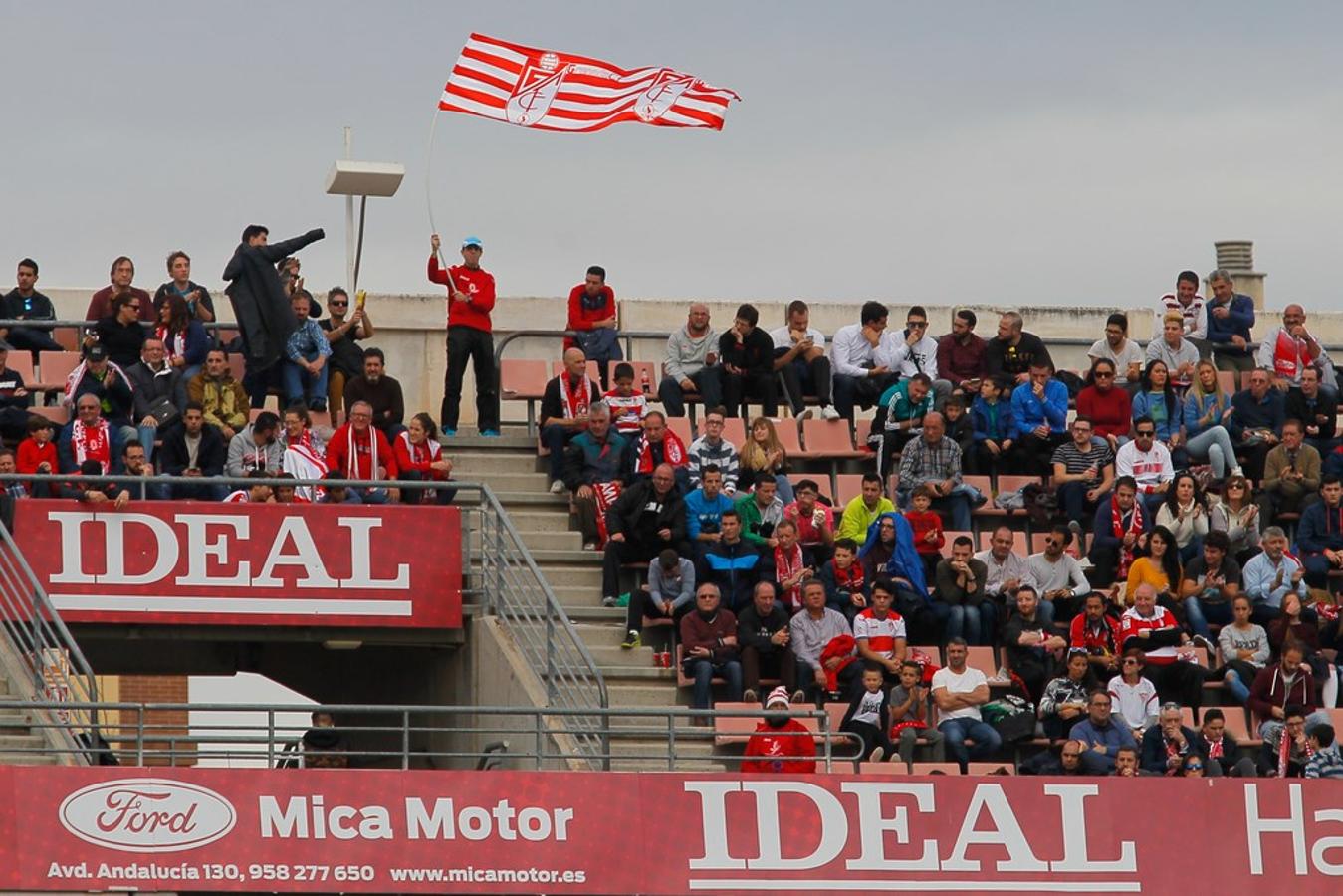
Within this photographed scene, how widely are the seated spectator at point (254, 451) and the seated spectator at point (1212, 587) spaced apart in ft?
22.9

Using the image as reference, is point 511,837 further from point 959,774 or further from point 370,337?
point 370,337

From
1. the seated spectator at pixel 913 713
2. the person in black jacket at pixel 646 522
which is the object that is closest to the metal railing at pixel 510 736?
the seated spectator at pixel 913 713

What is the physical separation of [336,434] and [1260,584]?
23.5ft

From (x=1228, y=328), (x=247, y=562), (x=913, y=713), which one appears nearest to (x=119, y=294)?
(x=247, y=562)

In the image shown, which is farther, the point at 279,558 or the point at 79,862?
the point at 279,558

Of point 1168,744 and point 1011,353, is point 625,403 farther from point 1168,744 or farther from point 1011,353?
point 1168,744

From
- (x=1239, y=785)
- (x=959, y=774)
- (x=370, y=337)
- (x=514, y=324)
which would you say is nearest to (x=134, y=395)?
(x=370, y=337)

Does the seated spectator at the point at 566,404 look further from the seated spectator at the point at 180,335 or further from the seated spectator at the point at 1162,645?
the seated spectator at the point at 1162,645

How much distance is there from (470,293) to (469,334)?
0.34m

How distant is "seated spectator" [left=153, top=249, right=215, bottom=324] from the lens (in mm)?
24672

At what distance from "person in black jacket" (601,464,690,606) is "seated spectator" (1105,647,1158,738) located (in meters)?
3.35

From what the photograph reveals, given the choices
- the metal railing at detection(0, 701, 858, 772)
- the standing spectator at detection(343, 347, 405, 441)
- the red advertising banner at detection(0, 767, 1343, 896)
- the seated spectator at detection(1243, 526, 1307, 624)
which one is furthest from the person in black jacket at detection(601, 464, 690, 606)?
the seated spectator at detection(1243, 526, 1307, 624)

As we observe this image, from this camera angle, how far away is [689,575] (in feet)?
72.1

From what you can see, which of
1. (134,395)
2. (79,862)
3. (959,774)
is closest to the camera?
(79,862)
